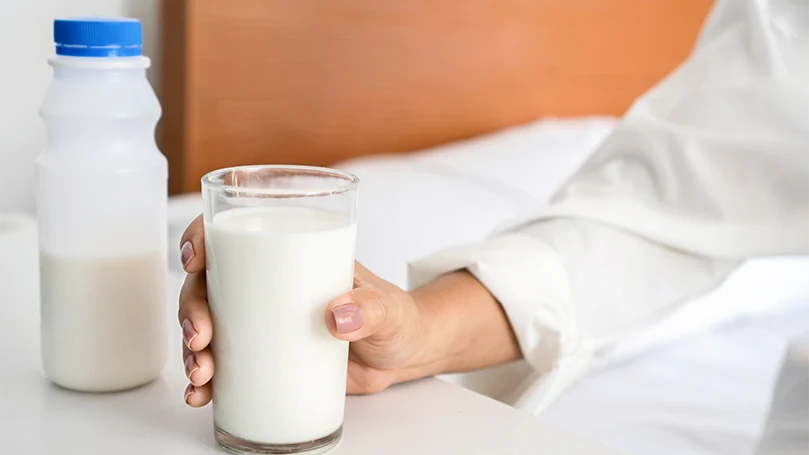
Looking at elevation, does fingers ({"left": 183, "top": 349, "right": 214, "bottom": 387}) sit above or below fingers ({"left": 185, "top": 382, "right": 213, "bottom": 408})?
above

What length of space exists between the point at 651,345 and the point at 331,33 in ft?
2.36

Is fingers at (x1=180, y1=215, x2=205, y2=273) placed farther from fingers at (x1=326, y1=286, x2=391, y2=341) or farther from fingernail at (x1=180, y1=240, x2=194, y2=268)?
fingers at (x1=326, y1=286, x2=391, y2=341)

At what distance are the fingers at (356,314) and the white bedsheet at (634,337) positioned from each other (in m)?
0.31

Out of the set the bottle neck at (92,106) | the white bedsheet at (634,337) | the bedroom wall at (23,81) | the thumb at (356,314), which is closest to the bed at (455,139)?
the white bedsheet at (634,337)

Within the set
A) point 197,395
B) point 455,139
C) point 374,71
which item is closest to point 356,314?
point 197,395

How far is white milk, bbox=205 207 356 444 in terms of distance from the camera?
46cm

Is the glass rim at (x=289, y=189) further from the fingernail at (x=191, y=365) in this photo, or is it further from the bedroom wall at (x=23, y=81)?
the bedroom wall at (x=23, y=81)

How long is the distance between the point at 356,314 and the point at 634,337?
0.73m

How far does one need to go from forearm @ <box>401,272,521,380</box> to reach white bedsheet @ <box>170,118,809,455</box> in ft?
0.26

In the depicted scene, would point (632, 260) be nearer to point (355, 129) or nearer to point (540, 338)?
point (540, 338)

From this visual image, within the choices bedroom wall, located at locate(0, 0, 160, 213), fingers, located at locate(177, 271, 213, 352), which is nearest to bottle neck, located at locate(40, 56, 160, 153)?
fingers, located at locate(177, 271, 213, 352)

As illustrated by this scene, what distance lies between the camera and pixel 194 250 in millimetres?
520

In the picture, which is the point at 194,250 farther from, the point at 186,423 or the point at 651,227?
the point at 651,227

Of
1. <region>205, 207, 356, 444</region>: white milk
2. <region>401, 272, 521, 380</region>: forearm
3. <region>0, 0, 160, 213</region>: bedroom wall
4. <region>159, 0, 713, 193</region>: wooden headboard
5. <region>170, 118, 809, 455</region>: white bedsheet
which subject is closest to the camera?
<region>205, 207, 356, 444</region>: white milk
